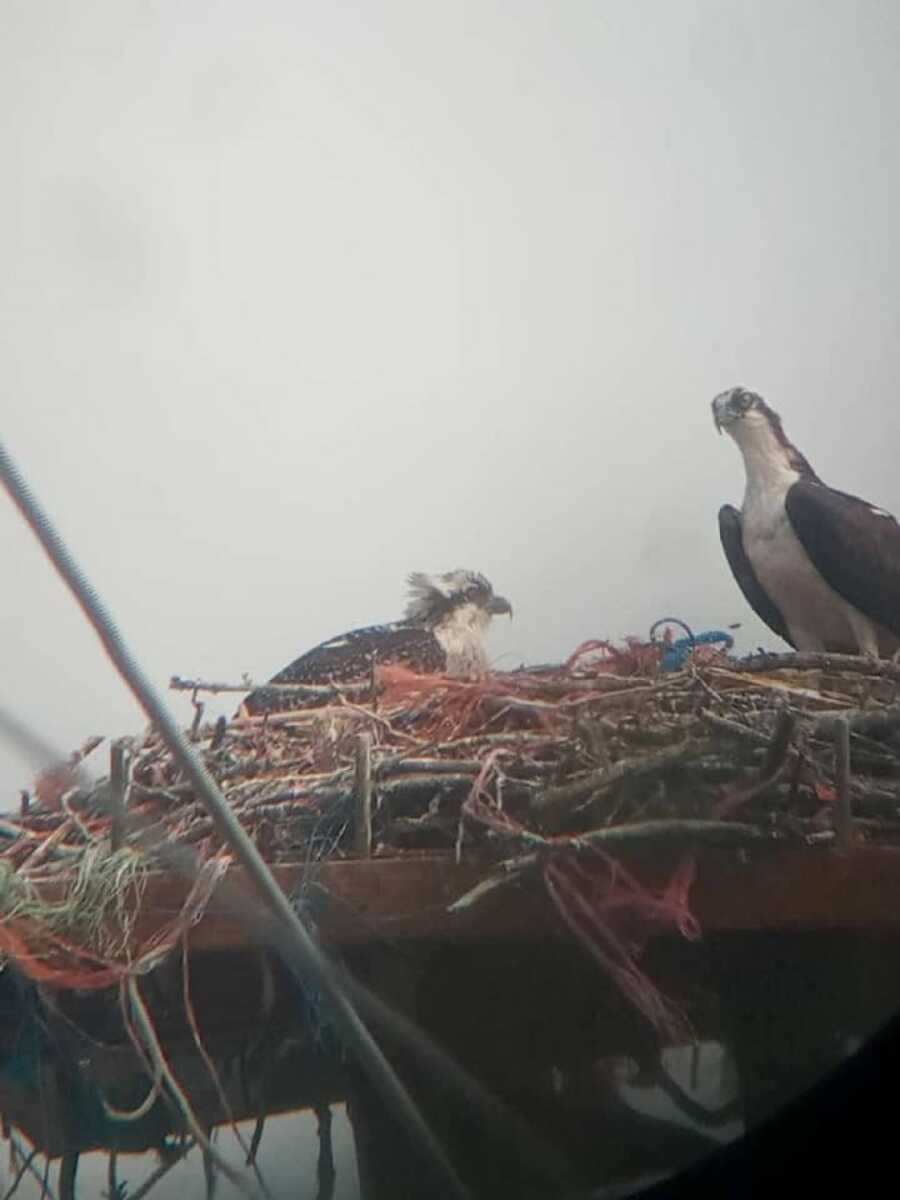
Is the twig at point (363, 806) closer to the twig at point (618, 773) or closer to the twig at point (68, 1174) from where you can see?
the twig at point (618, 773)

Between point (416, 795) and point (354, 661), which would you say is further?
point (354, 661)

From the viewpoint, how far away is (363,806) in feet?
5.34

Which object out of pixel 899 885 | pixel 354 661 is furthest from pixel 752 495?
pixel 899 885

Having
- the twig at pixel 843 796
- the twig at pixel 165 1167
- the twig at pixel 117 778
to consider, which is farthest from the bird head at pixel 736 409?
the twig at pixel 165 1167

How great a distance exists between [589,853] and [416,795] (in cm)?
23

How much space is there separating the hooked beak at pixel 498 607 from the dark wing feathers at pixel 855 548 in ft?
1.86

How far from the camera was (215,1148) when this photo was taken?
167 centimetres

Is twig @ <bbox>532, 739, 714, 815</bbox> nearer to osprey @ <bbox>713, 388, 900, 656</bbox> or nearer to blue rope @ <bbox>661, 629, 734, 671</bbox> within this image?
blue rope @ <bbox>661, 629, 734, 671</bbox>

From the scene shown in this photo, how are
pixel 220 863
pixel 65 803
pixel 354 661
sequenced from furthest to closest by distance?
pixel 354 661 → pixel 65 803 → pixel 220 863

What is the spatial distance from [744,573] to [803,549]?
111mm

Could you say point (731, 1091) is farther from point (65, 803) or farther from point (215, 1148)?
point (65, 803)

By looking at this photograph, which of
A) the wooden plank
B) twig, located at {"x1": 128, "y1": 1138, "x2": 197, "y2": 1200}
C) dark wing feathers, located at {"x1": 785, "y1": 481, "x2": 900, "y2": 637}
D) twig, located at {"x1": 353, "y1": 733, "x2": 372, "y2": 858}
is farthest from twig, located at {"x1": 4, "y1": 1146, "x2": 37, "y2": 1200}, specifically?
dark wing feathers, located at {"x1": 785, "y1": 481, "x2": 900, "y2": 637}

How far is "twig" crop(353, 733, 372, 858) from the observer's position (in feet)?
5.31

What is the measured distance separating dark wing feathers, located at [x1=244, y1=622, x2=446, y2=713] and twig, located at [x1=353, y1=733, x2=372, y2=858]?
46cm
